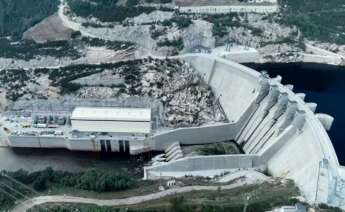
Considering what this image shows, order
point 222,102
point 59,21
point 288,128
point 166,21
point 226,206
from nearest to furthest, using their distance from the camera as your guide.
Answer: point 226,206 < point 288,128 < point 222,102 < point 166,21 < point 59,21

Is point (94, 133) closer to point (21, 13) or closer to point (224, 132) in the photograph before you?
point (224, 132)

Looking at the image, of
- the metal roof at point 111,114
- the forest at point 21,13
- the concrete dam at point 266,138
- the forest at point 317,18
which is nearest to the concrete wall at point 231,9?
the forest at point 317,18

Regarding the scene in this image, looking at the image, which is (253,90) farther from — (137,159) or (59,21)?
(59,21)

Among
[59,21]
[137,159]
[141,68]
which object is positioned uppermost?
[59,21]

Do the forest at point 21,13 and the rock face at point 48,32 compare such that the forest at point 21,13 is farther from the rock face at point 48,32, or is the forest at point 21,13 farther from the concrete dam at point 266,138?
the concrete dam at point 266,138

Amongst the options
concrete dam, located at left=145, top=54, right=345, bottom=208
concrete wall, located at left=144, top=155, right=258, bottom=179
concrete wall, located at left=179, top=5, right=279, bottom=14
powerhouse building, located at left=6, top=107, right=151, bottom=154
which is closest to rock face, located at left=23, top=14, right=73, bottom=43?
concrete wall, located at left=179, top=5, right=279, bottom=14

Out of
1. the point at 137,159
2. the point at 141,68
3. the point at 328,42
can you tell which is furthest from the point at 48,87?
the point at 328,42

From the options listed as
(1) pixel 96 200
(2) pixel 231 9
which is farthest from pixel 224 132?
(2) pixel 231 9
